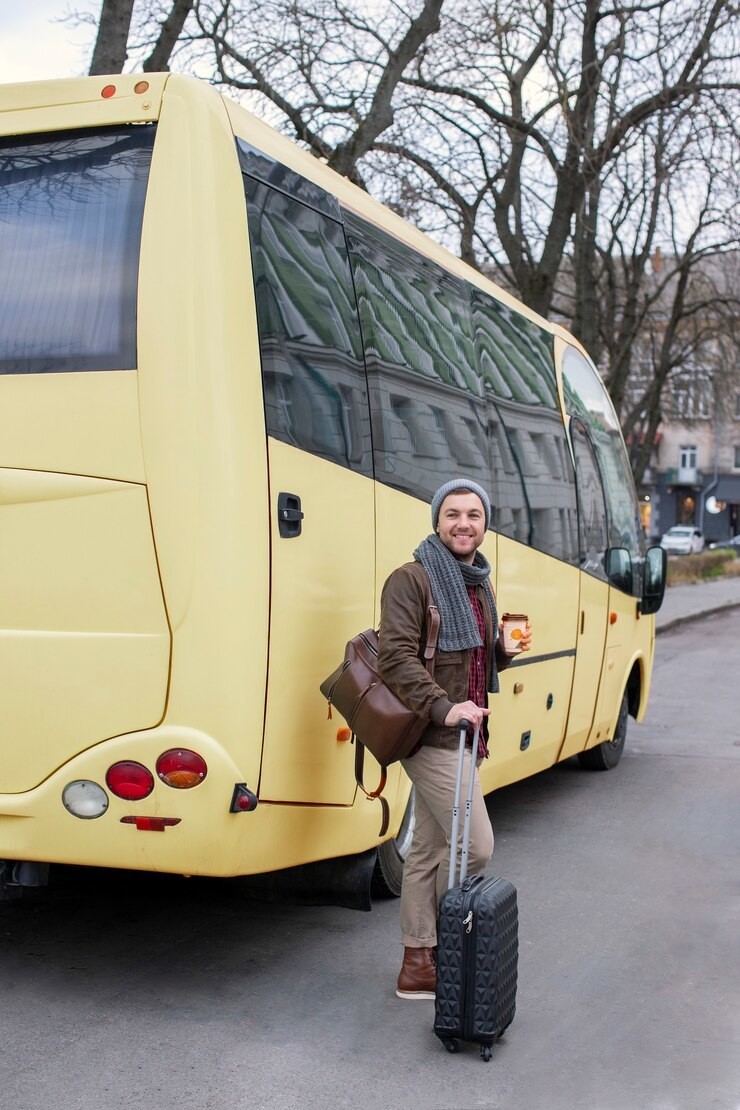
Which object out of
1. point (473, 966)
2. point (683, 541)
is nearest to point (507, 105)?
point (473, 966)

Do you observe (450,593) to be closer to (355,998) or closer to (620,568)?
(355,998)

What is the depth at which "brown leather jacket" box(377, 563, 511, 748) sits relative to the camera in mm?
4238

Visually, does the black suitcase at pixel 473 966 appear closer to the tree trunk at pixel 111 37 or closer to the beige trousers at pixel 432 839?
the beige trousers at pixel 432 839

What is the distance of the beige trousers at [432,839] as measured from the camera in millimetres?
4418

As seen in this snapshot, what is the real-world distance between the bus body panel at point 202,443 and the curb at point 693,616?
59.1ft

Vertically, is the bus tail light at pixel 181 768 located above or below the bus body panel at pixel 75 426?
below

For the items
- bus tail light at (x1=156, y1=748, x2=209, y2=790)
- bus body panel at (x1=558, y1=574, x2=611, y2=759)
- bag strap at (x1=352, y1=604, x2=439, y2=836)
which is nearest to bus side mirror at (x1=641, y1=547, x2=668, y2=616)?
bus body panel at (x1=558, y1=574, x2=611, y2=759)

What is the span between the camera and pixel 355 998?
459cm

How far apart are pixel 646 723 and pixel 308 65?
831 cm

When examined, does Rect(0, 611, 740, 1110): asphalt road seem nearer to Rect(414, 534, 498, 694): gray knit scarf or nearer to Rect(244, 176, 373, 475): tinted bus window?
Rect(414, 534, 498, 694): gray knit scarf

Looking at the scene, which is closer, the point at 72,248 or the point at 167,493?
the point at 167,493

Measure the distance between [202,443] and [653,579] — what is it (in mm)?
5560

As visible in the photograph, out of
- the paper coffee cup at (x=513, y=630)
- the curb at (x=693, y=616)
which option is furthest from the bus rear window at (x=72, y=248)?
the curb at (x=693, y=616)

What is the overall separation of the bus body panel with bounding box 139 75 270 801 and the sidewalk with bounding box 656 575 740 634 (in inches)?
638
